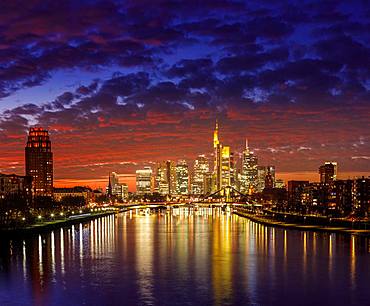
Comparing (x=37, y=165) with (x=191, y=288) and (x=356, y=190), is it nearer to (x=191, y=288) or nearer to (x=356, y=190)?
(x=356, y=190)

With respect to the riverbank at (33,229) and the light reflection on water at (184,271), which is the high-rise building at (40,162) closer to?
the riverbank at (33,229)

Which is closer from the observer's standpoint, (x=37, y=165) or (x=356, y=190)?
(x=356, y=190)

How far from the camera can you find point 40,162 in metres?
185

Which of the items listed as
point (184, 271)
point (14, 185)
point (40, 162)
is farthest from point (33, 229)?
point (40, 162)

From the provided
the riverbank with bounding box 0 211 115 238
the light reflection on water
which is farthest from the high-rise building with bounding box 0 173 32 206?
the light reflection on water

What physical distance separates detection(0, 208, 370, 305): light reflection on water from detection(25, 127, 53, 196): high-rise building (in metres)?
125

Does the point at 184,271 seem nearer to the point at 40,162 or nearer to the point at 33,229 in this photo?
the point at 33,229

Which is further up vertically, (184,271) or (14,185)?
(14,185)

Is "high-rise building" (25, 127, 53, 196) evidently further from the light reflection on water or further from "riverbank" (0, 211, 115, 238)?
the light reflection on water

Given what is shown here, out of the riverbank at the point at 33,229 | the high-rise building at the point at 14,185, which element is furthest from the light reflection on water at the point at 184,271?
the high-rise building at the point at 14,185

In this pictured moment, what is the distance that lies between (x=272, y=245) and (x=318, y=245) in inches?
151

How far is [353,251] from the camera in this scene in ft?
154

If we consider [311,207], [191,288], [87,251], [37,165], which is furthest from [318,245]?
[37,165]

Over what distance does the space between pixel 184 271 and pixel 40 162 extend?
508 ft
